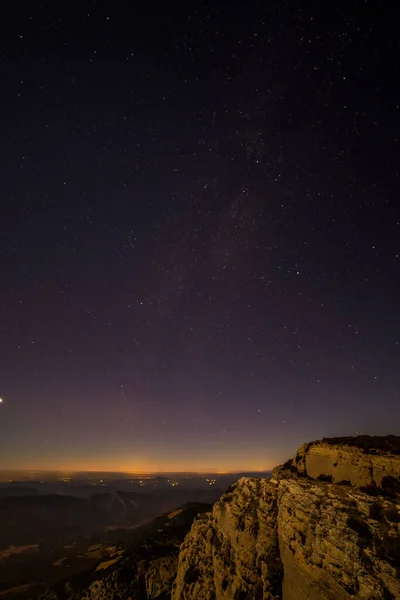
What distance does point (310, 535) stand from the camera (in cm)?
1962

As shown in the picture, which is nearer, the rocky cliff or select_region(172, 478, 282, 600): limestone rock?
the rocky cliff

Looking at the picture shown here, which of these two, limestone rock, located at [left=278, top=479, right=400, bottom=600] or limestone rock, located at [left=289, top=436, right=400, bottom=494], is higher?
limestone rock, located at [left=289, top=436, right=400, bottom=494]

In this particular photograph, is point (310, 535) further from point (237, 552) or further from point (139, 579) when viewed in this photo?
point (139, 579)

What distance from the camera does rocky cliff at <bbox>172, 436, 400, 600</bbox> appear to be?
16.6 meters

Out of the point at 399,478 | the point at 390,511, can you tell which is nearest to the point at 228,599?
the point at 390,511

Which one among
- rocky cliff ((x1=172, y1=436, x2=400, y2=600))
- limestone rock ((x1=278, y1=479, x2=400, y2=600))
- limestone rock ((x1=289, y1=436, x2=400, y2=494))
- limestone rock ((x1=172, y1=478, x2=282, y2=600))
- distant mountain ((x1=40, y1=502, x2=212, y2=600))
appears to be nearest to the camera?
limestone rock ((x1=278, y1=479, x2=400, y2=600))

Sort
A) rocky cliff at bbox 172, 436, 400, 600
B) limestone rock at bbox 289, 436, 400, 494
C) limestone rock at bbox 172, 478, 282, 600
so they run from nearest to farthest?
rocky cliff at bbox 172, 436, 400, 600 < limestone rock at bbox 172, 478, 282, 600 < limestone rock at bbox 289, 436, 400, 494

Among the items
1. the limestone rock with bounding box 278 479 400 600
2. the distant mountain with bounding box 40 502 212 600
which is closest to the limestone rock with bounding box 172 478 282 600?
the limestone rock with bounding box 278 479 400 600

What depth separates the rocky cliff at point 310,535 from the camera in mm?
16625

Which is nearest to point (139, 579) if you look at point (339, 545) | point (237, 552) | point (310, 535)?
point (237, 552)

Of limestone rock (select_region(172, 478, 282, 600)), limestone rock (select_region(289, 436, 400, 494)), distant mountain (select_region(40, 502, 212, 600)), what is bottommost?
distant mountain (select_region(40, 502, 212, 600))

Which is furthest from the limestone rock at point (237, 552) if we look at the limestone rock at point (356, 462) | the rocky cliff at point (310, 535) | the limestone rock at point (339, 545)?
the limestone rock at point (356, 462)

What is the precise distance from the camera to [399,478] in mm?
21781

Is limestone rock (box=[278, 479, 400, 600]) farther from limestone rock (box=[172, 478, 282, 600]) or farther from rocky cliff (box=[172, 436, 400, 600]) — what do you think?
limestone rock (box=[172, 478, 282, 600])
